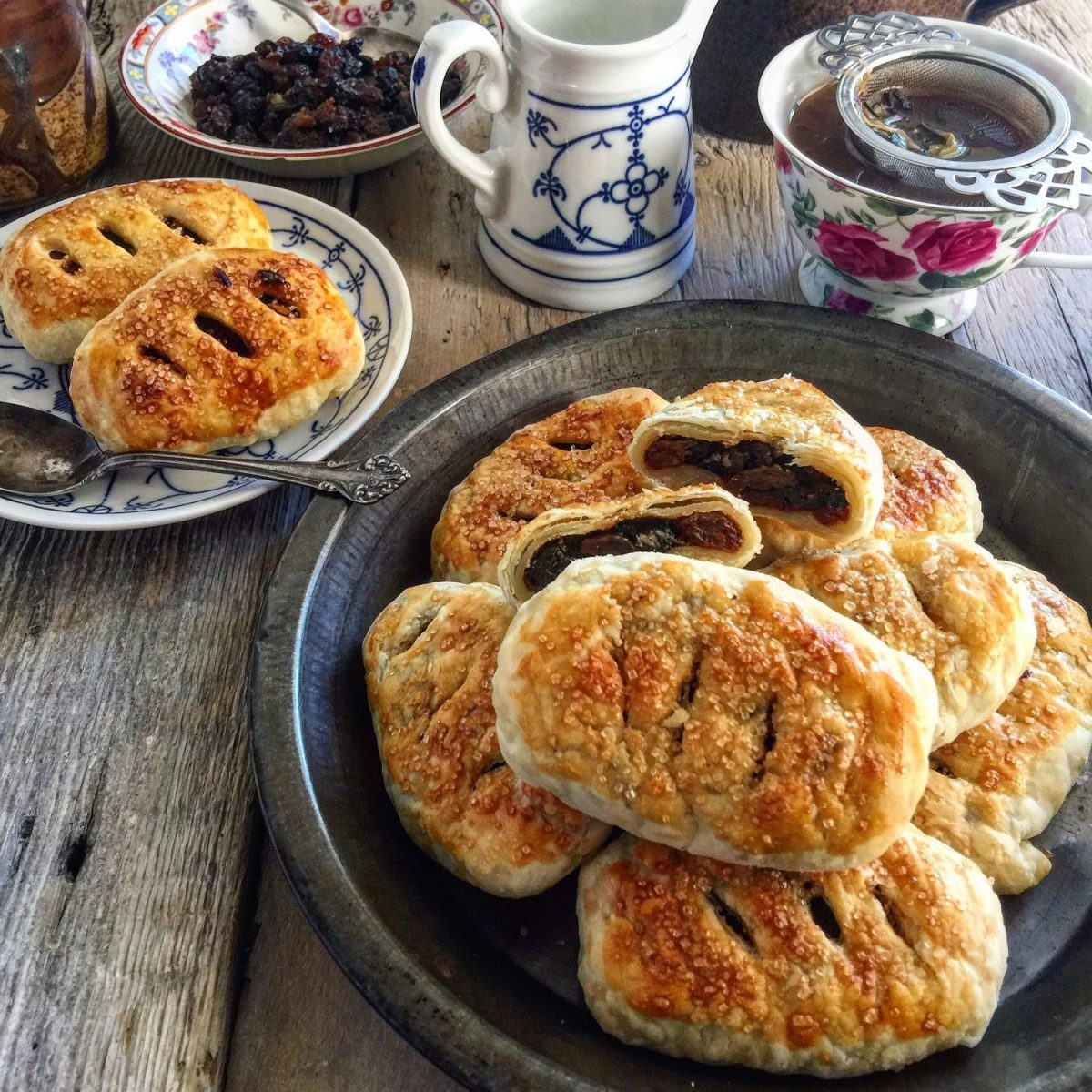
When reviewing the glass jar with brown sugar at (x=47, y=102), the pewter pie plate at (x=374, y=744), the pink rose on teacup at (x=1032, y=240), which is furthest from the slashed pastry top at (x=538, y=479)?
the glass jar with brown sugar at (x=47, y=102)

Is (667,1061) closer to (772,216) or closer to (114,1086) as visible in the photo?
(114,1086)

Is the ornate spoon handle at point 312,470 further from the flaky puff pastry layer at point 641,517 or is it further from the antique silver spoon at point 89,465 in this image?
the flaky puff pastry layer at point 641,517

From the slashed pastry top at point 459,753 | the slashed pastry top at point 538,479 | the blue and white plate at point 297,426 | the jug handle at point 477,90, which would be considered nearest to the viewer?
the slashed pastry top at point 459,753

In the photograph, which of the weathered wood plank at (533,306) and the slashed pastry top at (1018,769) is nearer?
the slashed pastry top at (1018,769)

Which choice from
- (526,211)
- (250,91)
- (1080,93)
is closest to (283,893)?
(526,211)

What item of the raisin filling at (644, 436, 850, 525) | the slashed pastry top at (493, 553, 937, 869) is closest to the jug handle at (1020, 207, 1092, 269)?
the raisin filling at (644, 436, 850, 525)

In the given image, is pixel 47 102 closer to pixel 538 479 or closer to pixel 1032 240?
pixel 538 479

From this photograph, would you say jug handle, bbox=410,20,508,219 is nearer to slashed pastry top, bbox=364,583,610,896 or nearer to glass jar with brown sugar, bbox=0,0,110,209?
glass jar with brown sugar, bbox=0,0,110,209
